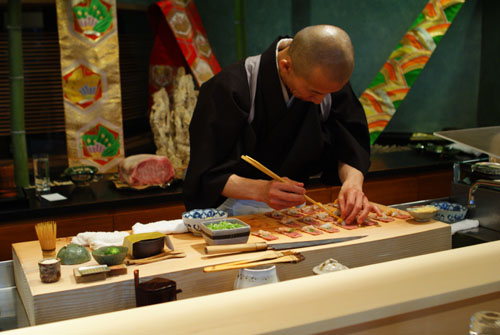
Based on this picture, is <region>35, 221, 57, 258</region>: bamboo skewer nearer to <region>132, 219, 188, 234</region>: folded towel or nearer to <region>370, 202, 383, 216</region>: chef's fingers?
<region>132, 219, 188, 234</region>: folded towel

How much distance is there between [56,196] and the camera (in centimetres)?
384

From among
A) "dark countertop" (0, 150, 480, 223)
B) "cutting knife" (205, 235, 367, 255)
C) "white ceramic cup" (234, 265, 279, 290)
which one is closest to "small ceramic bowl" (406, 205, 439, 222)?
"cutting knife" (205, 235, 367, 255)

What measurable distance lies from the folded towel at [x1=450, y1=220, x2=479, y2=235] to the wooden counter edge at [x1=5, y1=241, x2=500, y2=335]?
4.90 ft

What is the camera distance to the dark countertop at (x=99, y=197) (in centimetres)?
352

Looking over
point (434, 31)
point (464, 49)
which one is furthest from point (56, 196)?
point (464, 49)

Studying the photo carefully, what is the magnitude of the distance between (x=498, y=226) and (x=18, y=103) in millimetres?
3197

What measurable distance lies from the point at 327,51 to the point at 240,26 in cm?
304

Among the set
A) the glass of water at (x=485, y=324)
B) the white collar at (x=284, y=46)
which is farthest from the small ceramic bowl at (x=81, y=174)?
the glass of water at (x=485, y=324)

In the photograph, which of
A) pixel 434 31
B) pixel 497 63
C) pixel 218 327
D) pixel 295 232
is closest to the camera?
pixel 218 327

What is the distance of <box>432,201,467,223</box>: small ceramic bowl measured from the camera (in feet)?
8.72

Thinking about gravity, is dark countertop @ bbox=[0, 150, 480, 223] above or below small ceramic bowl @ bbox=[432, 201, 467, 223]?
below

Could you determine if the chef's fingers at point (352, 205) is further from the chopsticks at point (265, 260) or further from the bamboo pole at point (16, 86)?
the bamboo pole at point (16, 86)

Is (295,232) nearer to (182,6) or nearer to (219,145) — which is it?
(219,145)

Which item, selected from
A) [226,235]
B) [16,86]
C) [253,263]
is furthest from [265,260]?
[16,86]
